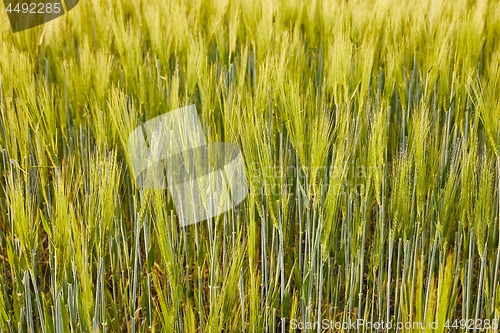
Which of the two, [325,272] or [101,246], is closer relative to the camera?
[101,246]

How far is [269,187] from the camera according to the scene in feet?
3.80

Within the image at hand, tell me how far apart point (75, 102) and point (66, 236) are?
0.62 meters

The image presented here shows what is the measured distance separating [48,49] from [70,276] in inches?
44.6

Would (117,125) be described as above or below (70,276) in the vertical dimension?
above

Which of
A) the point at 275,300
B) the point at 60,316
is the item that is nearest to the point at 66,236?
the point at 60,316

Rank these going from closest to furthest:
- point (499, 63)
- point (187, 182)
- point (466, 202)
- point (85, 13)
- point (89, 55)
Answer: point (466, 202), point (187, 182), point (499, 63), point (89, 55), point (85, 13)

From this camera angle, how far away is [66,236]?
3.54 ft

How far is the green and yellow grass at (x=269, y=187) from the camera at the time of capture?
3.73 ft

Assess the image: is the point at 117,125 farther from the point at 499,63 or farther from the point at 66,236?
the point at 499,63

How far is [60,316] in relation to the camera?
1.12 metres

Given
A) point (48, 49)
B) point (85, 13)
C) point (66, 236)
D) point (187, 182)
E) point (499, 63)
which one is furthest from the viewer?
point (85, 13)

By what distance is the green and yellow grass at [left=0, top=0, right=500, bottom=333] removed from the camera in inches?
44.7

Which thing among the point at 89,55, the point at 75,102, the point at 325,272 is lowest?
the point at 325,272

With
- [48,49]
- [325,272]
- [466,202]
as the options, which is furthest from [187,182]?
[48,49]
